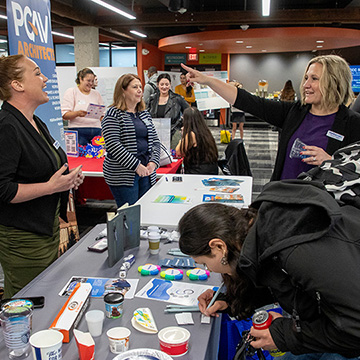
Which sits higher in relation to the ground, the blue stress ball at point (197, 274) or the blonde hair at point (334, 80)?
the blonde hair at point (334, 80)

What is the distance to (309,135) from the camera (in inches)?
86.9

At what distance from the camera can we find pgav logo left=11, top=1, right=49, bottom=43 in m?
2.72

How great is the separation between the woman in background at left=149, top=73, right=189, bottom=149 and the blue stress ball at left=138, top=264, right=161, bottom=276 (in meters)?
3.47

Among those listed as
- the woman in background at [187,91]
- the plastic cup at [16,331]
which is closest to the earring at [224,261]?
the plastic cup at [16,331]

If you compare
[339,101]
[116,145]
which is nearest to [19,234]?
[116,145]

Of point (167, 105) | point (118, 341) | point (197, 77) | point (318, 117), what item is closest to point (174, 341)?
point (118, 341)

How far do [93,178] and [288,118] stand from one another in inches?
121

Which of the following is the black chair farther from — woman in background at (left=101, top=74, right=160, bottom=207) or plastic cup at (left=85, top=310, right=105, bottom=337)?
plastic cup at (left=85, top=310, right=105, bottom=337)

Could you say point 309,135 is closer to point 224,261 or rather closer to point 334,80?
point 334,80

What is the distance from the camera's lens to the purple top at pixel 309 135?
7.10 feet

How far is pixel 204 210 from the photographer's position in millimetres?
1354

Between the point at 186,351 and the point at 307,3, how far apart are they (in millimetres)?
14066

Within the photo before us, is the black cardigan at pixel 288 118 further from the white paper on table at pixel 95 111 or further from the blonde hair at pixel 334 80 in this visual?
the white paper on table at pixel 95 111

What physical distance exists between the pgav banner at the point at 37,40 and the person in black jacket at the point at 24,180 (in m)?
0.91
